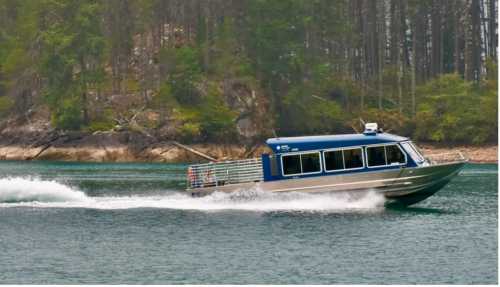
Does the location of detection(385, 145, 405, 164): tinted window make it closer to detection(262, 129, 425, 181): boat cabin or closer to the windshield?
detection(262, 129, 425, 181): boat cabin

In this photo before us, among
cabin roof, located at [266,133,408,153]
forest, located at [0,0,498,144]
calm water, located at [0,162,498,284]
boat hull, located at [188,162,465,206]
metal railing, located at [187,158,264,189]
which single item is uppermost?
forest, located at [0,0,498,144]

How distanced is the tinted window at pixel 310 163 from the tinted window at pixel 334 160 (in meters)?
0.42

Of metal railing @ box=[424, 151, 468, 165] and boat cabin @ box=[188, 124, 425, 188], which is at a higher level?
boat cabin @ box=[188, 124, 425, 188]

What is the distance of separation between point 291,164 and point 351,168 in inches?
110

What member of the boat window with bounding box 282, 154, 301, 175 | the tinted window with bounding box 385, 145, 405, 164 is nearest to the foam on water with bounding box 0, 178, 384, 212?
the boat window with bounding box 282, 154, 301, 175

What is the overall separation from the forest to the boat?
2388 inches

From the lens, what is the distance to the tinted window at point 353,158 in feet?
169

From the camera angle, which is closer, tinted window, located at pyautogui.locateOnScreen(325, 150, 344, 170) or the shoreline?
tinted window, located at pyautogui.locateOnScreen(325, 150, 344, 170)

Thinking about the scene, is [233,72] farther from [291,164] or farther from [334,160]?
[334,160]

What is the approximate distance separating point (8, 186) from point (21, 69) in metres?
69.9

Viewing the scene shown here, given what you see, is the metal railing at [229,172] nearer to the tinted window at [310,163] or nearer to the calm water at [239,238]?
the calm water at [239,238]

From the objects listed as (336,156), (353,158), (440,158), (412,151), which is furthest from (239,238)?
(440,158)

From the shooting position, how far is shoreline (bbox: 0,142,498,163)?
10931 centimetres

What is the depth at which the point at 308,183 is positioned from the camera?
52.0 m
